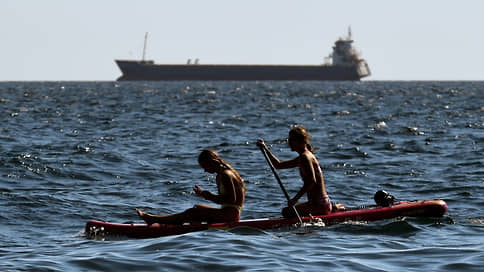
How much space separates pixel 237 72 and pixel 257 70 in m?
4.78

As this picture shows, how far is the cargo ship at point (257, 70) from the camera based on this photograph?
167 m

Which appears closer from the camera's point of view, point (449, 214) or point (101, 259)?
point (101, 259)

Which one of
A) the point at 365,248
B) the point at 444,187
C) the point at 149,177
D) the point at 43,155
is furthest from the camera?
the point at 43,155

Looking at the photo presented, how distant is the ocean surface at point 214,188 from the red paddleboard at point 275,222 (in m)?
0.13

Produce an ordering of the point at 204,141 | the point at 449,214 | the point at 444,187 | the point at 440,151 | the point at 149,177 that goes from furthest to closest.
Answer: the point at 204,141 → the point at 440,151 → the point at 149,177 → the point at 444,187 → the point at 449,214

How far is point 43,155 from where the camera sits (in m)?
20.9

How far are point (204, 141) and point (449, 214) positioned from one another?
14190 millimetres

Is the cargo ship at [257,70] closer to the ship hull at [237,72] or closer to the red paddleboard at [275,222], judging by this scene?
the ship hull at [237,72]

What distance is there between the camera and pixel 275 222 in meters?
11.1

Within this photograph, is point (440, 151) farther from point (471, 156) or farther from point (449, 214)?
point (449, 214)

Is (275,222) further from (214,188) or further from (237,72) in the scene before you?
(237,72)

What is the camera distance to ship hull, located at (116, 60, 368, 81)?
166625mm

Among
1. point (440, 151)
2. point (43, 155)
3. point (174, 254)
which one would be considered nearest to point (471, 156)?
point (440, 151)

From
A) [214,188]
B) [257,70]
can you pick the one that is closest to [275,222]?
[214,188]
